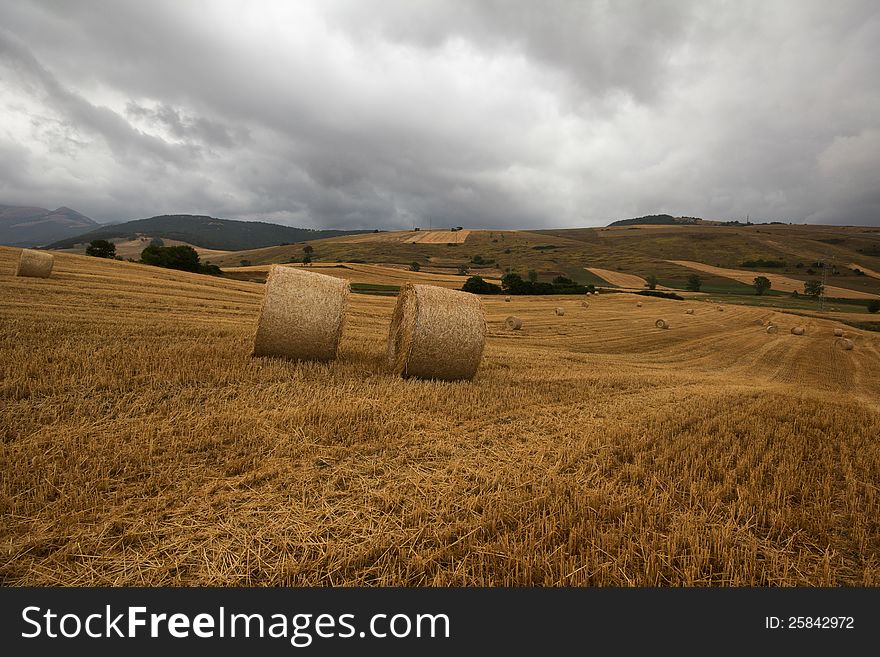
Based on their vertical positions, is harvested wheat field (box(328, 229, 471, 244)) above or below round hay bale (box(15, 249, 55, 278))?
above

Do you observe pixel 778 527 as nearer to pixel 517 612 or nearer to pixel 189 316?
pixel 517 612

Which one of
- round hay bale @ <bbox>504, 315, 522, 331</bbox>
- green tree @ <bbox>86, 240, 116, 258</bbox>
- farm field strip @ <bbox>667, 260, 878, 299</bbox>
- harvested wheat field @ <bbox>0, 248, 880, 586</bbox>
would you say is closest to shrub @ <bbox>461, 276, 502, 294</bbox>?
round hay bale @ <bbox>504, 315, 522, 331</bbox>

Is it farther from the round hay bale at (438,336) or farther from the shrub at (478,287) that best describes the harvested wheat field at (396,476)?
the shrub at (478,287)

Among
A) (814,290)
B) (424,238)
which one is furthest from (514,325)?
(424,238)

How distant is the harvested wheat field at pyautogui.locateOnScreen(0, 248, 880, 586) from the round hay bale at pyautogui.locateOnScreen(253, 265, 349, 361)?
1.53 ft

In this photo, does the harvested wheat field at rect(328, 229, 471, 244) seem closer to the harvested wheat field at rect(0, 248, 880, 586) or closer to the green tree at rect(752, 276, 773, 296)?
the green tree at rect(752, 276, 773, 296)

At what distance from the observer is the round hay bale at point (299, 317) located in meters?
8.05

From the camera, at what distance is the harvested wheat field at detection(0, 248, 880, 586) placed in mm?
2746

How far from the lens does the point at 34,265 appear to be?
58.2 feet

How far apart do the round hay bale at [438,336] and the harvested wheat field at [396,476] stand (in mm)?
469

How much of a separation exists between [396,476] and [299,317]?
508 centimetres

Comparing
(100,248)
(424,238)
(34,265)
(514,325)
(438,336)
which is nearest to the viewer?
(438,336)

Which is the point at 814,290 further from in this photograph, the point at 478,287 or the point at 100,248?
the point at 100,248

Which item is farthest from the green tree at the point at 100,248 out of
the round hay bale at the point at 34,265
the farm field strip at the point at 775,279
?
the farm field strip at the point at 775,279
